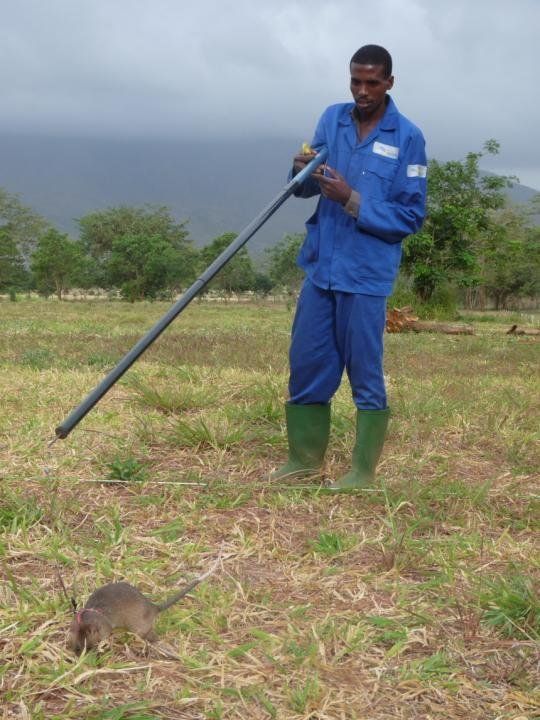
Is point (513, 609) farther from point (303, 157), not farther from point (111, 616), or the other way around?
point (303, 157)

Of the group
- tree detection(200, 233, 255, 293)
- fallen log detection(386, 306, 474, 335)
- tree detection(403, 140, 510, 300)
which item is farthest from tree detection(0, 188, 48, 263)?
fallen log detection(386, 306, 474, 335)

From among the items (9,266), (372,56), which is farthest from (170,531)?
(9,266)

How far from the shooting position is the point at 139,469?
12.9 ft

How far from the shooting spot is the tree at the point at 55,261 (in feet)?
146

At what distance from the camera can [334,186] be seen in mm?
3498

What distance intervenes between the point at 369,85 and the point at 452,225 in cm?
2221

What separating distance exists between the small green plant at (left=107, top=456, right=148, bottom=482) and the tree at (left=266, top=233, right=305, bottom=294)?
1916 inches

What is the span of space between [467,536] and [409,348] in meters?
7.90

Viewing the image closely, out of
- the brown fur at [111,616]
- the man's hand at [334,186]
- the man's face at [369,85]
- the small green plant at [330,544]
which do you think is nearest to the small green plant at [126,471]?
the small green plant at [330,544]

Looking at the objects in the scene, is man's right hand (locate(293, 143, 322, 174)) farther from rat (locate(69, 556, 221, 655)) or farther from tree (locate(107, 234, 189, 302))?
tree (locate(107, 234, 189, 302))

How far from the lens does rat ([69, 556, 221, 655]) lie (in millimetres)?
2236

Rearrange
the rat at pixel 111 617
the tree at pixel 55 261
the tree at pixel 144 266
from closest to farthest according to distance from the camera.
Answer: the rat at pixel 111 617 → the tree at pixel 144 266 → the tree at pixel 55 261

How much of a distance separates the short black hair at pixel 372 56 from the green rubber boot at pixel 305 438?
166 cm

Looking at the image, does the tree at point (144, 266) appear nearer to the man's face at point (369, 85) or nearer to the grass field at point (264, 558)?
the grass field at point (264, 558)
